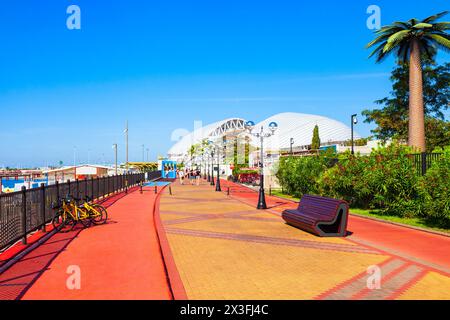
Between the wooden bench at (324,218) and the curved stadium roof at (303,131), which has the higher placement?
the curved stadium roof at (303,131)

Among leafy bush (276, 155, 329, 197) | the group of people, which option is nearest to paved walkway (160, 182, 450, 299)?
leafy bush (276, 155, 329, 197)

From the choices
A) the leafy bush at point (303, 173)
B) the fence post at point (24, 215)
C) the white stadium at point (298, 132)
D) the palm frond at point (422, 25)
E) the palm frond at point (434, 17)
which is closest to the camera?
the fence post at point (24, 215)

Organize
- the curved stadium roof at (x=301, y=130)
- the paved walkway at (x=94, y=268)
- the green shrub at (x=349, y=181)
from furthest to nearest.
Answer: the curved stadium roof at (x=301, y=130)
the green shrub at (x=349, y=181)
the paved walkway at (x=94, y=268)

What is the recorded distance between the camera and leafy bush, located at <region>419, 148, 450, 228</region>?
12305 millimetres

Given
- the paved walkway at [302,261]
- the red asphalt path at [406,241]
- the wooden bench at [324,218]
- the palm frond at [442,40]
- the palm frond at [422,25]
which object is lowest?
the red asphalt path at [406,241]

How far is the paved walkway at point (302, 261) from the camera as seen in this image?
626cm

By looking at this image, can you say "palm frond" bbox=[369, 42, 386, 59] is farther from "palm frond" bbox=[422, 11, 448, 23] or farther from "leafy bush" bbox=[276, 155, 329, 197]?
"leafy bush" bbox=[276, 155, 329, 197]

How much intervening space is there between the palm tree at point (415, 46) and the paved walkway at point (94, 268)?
21.6 m

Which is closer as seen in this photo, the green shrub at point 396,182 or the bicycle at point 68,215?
the bicycle at point 68,215

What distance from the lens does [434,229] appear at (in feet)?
41.0

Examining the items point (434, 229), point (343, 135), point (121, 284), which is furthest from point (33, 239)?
point (343, 135)

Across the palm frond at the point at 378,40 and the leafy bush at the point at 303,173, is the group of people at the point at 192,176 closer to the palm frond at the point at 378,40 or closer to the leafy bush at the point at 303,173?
the leafy bush at the point at 303,173

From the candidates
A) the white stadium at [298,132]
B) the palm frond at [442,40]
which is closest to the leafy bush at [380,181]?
the palm frond at [442,40]
